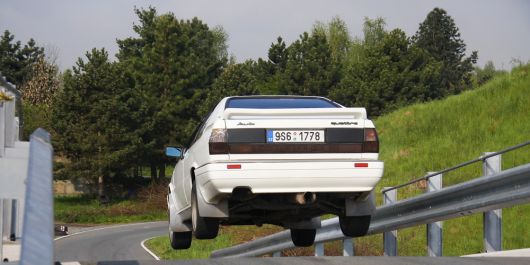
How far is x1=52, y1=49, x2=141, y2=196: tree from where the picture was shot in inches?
2613

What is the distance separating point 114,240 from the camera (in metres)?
49.8

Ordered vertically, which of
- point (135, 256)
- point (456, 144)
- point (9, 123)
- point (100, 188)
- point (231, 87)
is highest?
point (231, 87)

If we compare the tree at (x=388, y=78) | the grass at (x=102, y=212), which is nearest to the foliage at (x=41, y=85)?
the grass at (x=102, y=212)

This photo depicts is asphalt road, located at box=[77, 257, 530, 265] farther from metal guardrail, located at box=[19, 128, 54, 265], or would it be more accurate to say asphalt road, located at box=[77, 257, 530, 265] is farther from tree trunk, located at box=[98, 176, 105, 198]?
tree trunk, located at box=[98, 176, 105, 198]

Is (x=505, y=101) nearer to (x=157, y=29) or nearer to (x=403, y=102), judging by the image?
(x=403, y=102)

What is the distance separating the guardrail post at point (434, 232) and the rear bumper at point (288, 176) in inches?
95.3

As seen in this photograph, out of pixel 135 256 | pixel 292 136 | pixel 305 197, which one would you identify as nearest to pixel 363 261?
pixel 305 197

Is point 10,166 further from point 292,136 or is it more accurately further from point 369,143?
point 369,143

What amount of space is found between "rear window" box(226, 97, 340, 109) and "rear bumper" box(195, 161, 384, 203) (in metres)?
0.93

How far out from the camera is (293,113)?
8.26m

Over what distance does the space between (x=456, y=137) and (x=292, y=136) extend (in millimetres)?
19234

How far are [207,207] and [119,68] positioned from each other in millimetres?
62029

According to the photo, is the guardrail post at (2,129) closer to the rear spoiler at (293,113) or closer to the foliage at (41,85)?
the rear spoiler at (293,113)

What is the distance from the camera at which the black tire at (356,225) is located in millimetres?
9172
